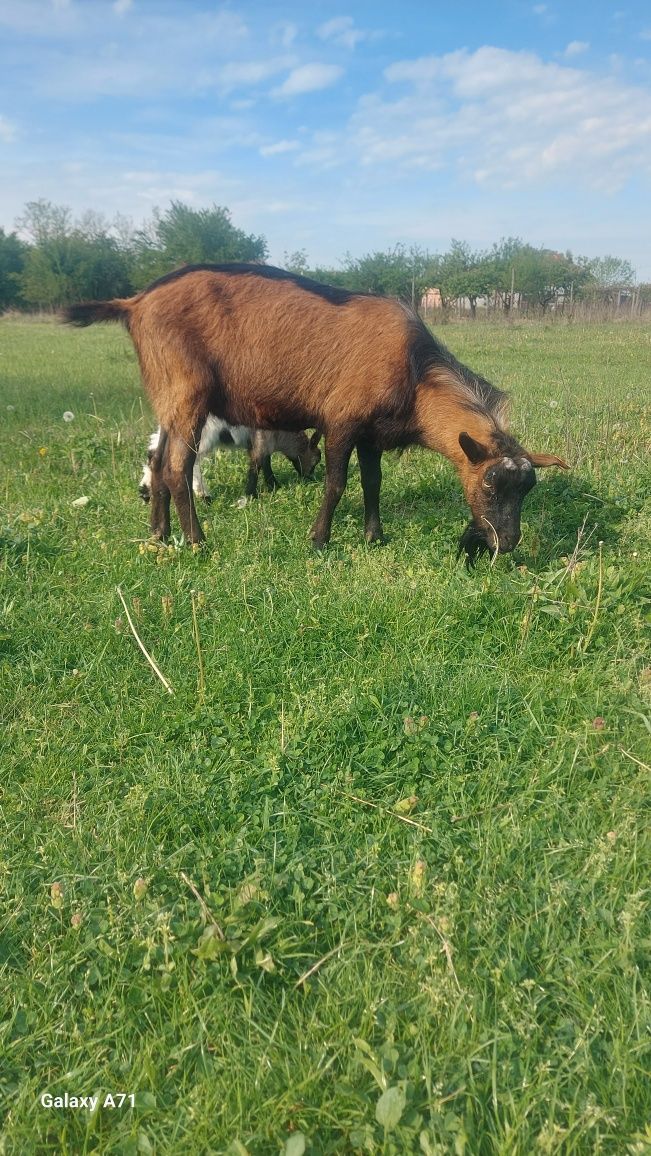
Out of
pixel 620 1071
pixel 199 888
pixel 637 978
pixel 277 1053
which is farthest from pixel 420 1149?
pixel 199 888

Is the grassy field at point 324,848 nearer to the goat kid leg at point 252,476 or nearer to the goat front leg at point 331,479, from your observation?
the goat front leg at point 331,479

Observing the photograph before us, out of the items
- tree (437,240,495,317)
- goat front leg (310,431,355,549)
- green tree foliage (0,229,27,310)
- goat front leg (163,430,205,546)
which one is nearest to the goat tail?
goat front leg (163,430,205,546)

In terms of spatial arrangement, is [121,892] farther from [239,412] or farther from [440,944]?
[239,412]

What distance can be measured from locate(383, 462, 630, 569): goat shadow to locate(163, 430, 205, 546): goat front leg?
1.60 meters

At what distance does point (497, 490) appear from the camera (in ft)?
15.3

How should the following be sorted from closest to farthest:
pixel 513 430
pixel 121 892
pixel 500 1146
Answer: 1. pixel 500 1146
2. pixel 121 892
3. pixel 513 430

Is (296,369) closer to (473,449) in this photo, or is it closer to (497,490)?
(473,449)

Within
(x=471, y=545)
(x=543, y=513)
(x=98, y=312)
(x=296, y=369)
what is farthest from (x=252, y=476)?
(x=543, y=513)

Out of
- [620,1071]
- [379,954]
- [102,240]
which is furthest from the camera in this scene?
[102,240]

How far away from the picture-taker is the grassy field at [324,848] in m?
1.74

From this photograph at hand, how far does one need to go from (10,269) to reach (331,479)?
55.8 metres

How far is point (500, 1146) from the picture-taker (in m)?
1.58

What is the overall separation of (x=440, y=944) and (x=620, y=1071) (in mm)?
528

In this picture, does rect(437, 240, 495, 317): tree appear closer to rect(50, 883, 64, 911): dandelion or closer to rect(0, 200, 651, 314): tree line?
rect(0, 200, 651, 314): tree line
